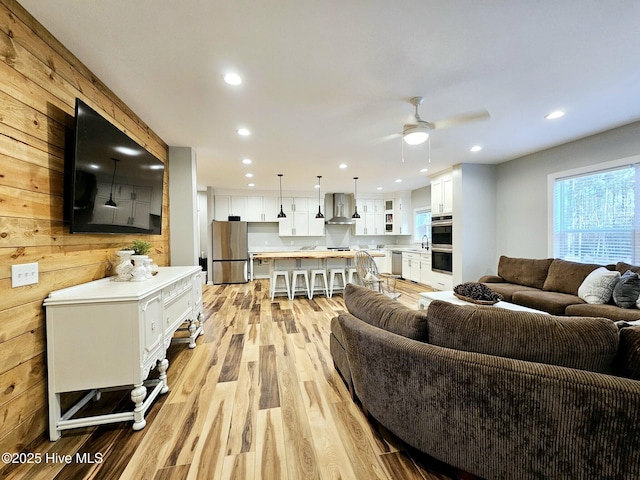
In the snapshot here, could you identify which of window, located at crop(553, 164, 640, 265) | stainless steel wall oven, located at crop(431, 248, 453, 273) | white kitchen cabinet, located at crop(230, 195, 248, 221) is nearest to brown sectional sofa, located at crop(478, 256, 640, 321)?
window, located at crop(553, 164, 640, 265)

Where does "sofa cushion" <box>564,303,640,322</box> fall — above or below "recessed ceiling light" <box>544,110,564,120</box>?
below

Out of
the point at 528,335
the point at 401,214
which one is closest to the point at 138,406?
the point at 528,335

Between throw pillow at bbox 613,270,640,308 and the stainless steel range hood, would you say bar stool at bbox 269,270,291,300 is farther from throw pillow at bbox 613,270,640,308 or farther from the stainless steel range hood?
throw pillow at bbox 613,270,640,308

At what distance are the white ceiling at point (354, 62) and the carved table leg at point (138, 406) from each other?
2331 millimetres

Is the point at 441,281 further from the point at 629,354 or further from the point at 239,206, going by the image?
the point at 239,206

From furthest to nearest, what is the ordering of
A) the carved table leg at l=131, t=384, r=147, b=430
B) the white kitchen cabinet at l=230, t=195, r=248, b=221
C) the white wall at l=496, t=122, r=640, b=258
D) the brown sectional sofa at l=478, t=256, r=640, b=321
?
the white kitchen cabinet at l=230, t=195, r=248, b=221, the white wall at l=496, t=122, r=640, b=258, the brown sectional sofa at l=478, t=256, r=640, b=321, the carved table leg at l=131, t=384, r=147, b=430

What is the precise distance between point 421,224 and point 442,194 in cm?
242

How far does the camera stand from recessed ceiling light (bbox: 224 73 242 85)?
215 centimetres

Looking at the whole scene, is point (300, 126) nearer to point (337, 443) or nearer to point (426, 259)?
point (337, 443)

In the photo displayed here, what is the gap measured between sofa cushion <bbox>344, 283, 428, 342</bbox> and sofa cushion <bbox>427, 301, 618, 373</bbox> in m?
0.08

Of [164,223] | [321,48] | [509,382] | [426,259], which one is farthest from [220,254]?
[509,382]

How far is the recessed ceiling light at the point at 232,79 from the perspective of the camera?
215cm

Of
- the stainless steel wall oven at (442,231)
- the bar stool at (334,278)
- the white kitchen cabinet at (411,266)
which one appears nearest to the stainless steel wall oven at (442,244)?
the stainless steel wall oven at (442,231)

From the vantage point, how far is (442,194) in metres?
5.62
